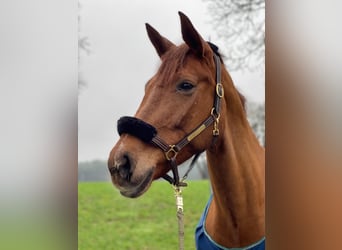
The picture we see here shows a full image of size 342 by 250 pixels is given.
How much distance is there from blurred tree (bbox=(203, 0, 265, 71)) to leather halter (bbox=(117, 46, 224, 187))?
18cm

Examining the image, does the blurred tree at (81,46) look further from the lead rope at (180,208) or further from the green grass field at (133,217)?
the lead rope at (180,208)

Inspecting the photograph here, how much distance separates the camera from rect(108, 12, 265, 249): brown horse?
1.28 metres

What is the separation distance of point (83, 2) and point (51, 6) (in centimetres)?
11

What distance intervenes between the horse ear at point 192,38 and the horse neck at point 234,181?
13cm

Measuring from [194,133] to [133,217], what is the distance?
0.41 metres

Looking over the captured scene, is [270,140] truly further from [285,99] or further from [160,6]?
[160,6]

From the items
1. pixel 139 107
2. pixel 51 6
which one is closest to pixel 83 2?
pixel 51 6

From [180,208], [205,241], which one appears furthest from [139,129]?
[205,241]

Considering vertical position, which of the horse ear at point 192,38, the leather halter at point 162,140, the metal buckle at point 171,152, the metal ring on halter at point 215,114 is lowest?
the metal buckle at point 171,152

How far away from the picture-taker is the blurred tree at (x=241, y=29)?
4.89 ft

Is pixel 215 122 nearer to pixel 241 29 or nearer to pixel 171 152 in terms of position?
pixel 171 152

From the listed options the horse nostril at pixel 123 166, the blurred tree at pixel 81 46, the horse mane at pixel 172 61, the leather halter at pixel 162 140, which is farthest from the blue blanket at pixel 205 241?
the blurred tree at pixel 81 46

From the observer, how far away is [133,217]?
150 centimetres

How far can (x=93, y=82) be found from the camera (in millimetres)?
1474
